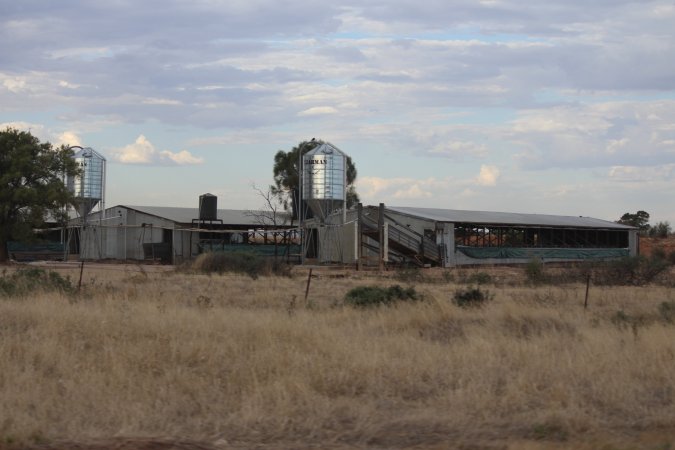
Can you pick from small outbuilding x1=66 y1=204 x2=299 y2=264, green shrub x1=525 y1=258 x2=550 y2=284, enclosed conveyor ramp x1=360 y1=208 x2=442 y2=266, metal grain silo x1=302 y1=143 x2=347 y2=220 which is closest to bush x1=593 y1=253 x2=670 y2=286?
green shrub x1=525 y1=258 x2=550 y2=284

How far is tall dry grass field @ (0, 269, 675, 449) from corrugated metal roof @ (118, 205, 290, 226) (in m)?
38.3

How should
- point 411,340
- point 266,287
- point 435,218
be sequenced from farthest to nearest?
point 435,218
point 266,287
point 411,340

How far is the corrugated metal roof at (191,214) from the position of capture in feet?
175

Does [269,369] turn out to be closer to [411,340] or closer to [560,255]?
[411,340]

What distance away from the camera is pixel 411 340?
1268 centimetres

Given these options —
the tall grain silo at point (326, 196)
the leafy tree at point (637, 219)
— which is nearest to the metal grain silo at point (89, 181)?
the tall grain silo at point (326, 196)

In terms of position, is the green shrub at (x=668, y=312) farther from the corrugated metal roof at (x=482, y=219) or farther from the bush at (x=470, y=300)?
the corrugated metal roof at (x=482, y=219)

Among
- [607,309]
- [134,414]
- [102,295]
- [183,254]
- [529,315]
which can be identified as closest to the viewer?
[134,414]

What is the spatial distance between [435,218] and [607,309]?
28.4m

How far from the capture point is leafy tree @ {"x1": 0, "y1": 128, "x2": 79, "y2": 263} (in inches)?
1635

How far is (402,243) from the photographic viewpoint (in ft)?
151

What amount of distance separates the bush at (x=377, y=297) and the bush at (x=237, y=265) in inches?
544

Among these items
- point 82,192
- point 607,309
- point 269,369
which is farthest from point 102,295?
point 82,192

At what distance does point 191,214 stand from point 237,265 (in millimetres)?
23596
